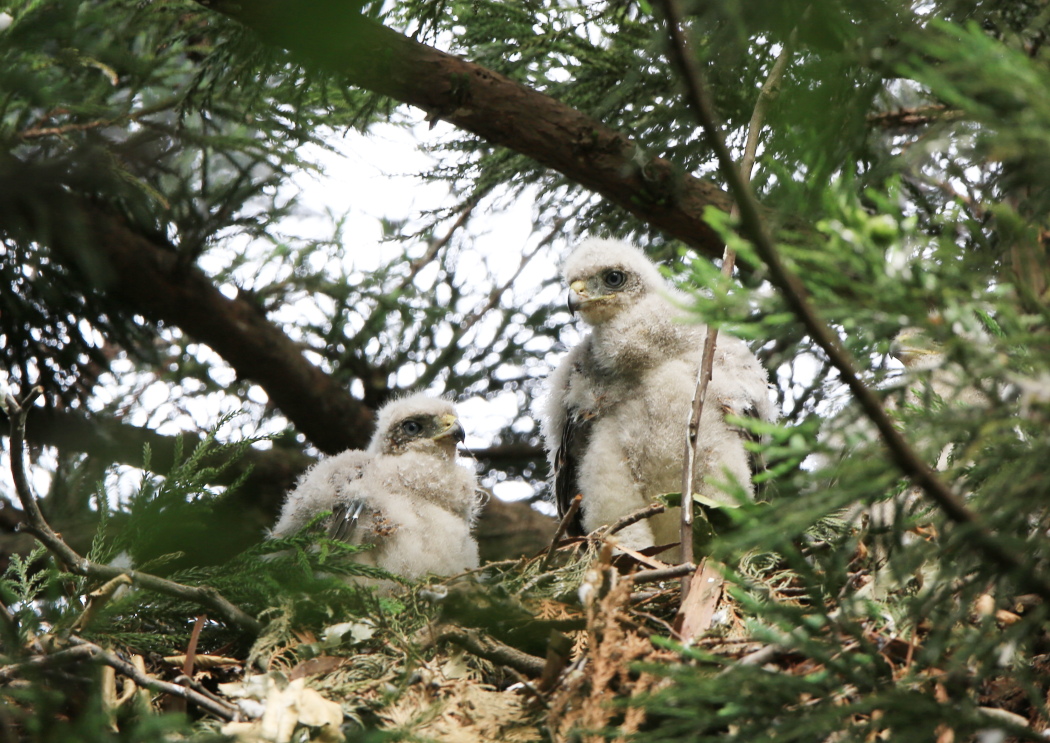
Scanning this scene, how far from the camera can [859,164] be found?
3721 millimetres

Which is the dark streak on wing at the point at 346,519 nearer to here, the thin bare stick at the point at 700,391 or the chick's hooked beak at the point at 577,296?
the chick's hooked beak at the point at 577,296

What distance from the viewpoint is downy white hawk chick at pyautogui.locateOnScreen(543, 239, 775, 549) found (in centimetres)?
329

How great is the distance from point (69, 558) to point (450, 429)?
1738mm

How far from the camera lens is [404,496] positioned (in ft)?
11.4

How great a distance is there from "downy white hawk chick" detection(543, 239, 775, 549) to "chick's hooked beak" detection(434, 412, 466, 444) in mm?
361

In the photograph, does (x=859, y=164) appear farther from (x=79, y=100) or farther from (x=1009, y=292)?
(x=79, y=100)

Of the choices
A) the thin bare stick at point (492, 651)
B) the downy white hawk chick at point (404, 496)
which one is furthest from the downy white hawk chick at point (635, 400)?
the thin bare stick at point (492, 651)

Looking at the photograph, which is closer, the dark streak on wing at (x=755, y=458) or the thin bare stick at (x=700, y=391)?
the thin bare stick at (x=700, y=391)

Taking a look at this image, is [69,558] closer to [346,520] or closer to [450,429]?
[346,520]

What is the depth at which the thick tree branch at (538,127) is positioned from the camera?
10.5 feet

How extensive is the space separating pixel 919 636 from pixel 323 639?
1476mm

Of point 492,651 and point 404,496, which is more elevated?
point 404,496

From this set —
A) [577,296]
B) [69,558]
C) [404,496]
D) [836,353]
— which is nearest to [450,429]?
[404,496]

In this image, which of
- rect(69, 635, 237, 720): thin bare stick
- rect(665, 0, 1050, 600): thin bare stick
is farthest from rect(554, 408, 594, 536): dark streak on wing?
rect(665, 0, 1050, 600): thin bare stick
